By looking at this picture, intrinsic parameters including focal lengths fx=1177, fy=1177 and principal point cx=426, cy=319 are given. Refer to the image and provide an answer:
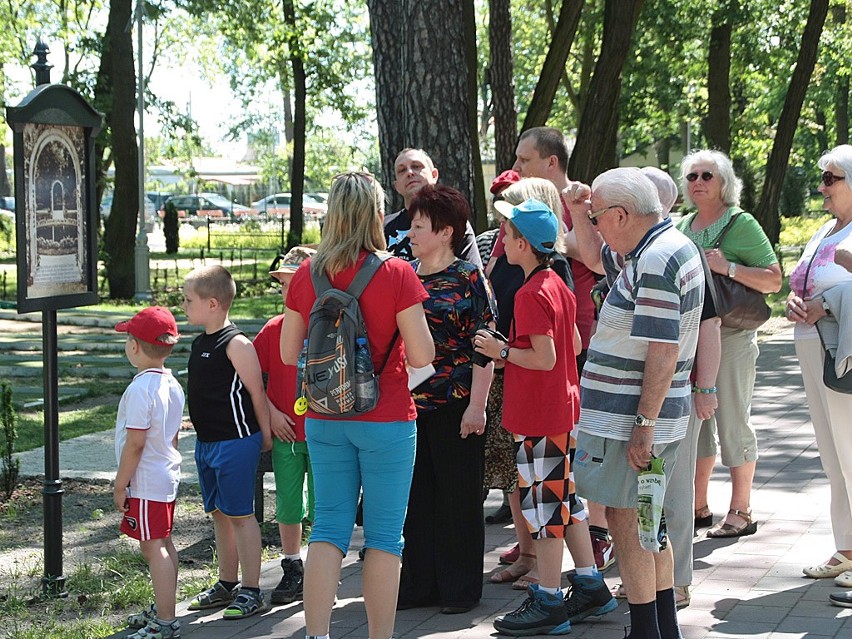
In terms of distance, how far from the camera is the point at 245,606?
541 cm

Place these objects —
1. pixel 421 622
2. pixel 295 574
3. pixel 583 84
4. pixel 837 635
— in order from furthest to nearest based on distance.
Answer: pixel 583 84 → pixel 295 574 → pixel 421 622 → pixel 837 635

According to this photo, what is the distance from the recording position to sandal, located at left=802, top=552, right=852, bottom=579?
18.9 ft

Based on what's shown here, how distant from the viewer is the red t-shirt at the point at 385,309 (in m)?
4.45

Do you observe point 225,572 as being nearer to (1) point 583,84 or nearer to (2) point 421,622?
(2) point 421,622

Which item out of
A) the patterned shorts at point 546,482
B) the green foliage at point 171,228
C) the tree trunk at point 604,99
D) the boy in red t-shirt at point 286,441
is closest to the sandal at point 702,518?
the patterned shorts at point 546,482


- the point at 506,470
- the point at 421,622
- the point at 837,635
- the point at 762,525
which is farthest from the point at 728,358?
the point at 421,622

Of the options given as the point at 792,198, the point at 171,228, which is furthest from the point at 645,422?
the point at 792,198

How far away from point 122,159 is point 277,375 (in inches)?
687

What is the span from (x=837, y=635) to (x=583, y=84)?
80.2ft

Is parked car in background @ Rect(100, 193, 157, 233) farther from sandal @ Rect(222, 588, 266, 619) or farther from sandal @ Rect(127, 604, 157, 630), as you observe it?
sandal @ Rect(127, 604, 157, 630)

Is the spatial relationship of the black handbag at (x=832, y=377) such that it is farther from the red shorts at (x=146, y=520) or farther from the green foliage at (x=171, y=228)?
the green foliage at (x=171, y=228)

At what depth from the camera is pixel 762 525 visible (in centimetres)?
685

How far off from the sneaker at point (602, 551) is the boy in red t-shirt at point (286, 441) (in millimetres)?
1479

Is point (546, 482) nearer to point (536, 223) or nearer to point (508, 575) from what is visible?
point (508, 575)
